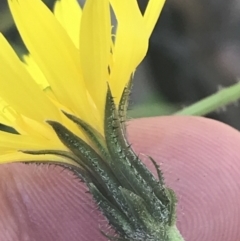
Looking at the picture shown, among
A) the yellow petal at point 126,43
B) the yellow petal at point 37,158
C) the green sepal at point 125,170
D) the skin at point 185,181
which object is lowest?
the skin at point 185,181

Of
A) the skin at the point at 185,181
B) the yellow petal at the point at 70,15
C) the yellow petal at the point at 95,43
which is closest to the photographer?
the yellow petal at the point at 95,43

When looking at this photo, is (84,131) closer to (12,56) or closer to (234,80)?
(12,56)

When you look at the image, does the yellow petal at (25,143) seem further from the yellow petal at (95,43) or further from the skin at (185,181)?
the skin at (185,181)

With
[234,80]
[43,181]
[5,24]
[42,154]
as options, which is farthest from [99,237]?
[234,80]

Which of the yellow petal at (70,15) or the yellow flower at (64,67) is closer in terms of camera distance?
the yellow flower at (64,67)

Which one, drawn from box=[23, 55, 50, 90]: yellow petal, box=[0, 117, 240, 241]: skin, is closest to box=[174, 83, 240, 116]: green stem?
box=[0, 117, 240, 241]: skin

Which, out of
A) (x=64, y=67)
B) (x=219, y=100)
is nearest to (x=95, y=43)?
(x=64, y=67)


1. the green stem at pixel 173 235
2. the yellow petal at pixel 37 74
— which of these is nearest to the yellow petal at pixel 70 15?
the yellow petal at pixel 37 74
